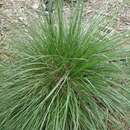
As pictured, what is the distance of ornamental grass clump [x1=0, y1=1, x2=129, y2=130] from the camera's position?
265cm

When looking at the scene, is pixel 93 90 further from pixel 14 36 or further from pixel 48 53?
pixel 14 36

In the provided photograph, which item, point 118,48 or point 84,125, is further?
point 118,48

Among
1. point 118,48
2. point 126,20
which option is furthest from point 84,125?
point 126,20

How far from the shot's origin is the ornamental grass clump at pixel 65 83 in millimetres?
2650

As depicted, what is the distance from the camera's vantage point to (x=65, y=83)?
2.71 metres

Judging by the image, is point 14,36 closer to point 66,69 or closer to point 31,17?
point 31,17

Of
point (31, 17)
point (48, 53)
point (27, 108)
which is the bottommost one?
point (27, 108)

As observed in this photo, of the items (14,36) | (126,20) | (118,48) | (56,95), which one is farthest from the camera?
(126,20)

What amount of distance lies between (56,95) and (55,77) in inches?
5.6

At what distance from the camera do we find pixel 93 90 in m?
2.66

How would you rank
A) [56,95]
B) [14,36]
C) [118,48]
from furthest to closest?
1. [14,36]
2. [118,48]
3. [56,95]

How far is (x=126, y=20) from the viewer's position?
412cm

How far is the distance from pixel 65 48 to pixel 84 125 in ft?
1.89

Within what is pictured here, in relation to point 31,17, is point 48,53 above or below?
below
